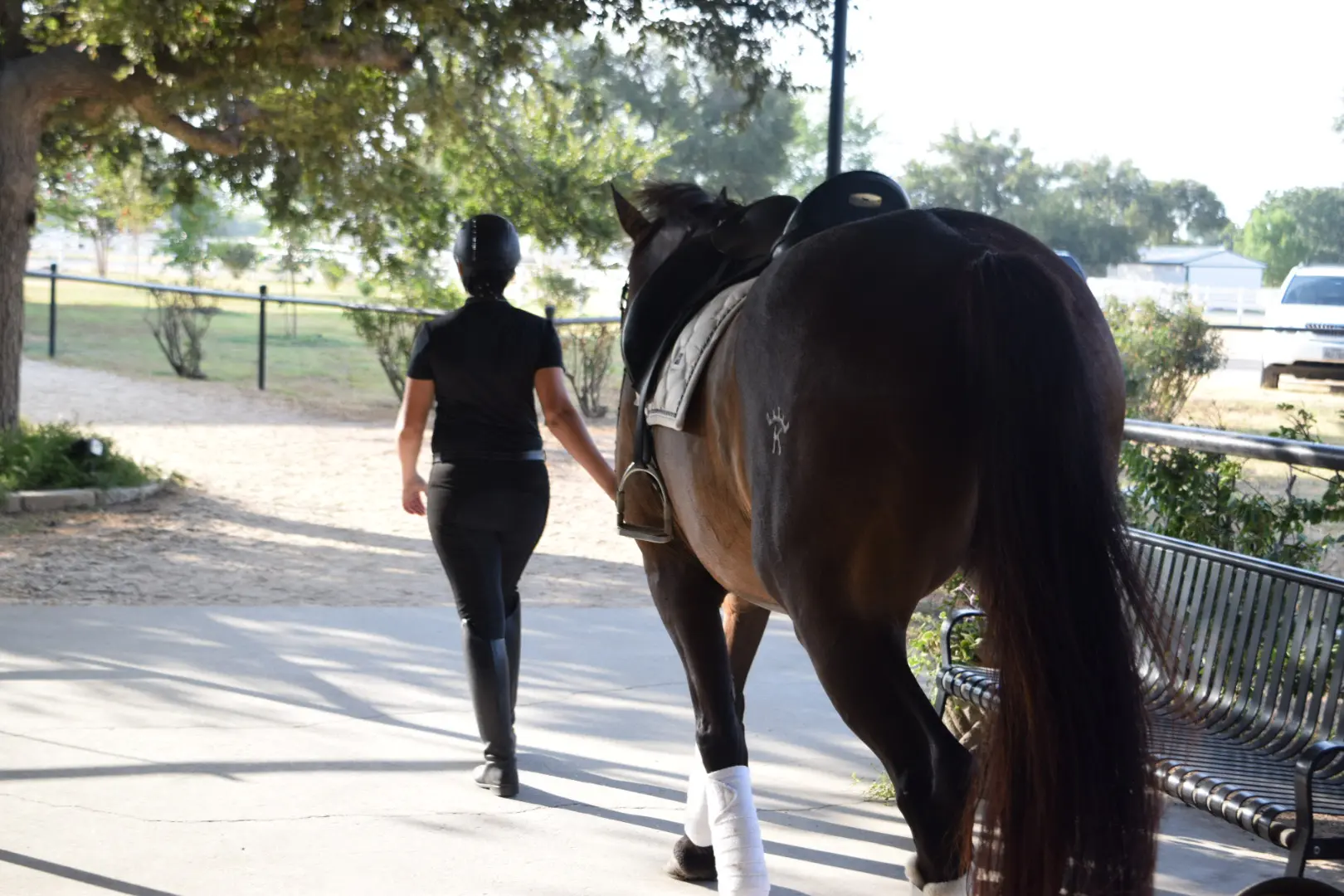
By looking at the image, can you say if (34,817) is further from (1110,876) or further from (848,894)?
(1110,876)

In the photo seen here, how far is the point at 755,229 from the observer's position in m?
3.59

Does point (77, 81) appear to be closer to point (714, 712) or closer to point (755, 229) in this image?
point (755, 229)

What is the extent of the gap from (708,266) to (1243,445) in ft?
6.59

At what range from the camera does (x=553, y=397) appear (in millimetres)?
4730

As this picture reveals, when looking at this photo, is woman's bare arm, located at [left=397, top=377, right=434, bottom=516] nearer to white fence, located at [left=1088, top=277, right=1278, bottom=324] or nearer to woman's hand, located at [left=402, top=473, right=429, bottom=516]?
woman's hand, located at [left=402, top=473, right=429, bottom=516]

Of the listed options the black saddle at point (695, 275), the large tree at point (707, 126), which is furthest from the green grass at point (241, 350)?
the black saddle at point (695, 275)

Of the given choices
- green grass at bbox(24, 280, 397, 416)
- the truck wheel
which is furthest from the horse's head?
green grass at bbox(24, 280, 397, 416)

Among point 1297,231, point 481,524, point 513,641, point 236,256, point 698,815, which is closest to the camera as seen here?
point 698,815

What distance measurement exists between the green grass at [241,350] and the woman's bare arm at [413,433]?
12708 millimetres

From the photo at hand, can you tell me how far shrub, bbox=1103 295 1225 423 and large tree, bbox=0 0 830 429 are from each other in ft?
22.0

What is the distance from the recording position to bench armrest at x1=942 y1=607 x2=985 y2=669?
14.6 ft

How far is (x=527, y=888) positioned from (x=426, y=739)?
5.02ft

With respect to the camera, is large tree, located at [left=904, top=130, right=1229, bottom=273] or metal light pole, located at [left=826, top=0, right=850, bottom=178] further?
large tree, located at [left=904, top=130, right=1229, bottom=273]

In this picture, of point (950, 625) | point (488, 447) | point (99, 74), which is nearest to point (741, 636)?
point (950, 625)
